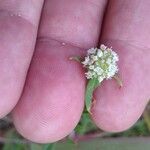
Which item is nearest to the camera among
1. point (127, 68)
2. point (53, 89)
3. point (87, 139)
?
point (53, 89)

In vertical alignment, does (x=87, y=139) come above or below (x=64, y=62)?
below

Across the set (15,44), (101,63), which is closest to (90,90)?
(101,63)

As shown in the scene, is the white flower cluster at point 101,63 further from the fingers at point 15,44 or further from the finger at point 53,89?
the fingers at point 15,44

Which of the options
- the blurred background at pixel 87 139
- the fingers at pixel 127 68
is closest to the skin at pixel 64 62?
the fingers at pixel 127 68

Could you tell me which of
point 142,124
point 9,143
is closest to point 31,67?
point 9,143

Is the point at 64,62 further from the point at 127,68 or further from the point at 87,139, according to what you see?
the point at 87,139

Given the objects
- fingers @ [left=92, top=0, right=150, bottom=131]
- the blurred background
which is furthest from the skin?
the blurred background

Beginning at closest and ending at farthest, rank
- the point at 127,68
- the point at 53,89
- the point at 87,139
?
the point at 53,89, the point at 127,68, the point at 87,139

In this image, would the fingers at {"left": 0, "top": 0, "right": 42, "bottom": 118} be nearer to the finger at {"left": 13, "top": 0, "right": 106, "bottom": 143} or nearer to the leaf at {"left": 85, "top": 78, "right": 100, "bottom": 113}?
the finger at {"left": 13, "top": 0, "right": 106, "bottom": 143}
